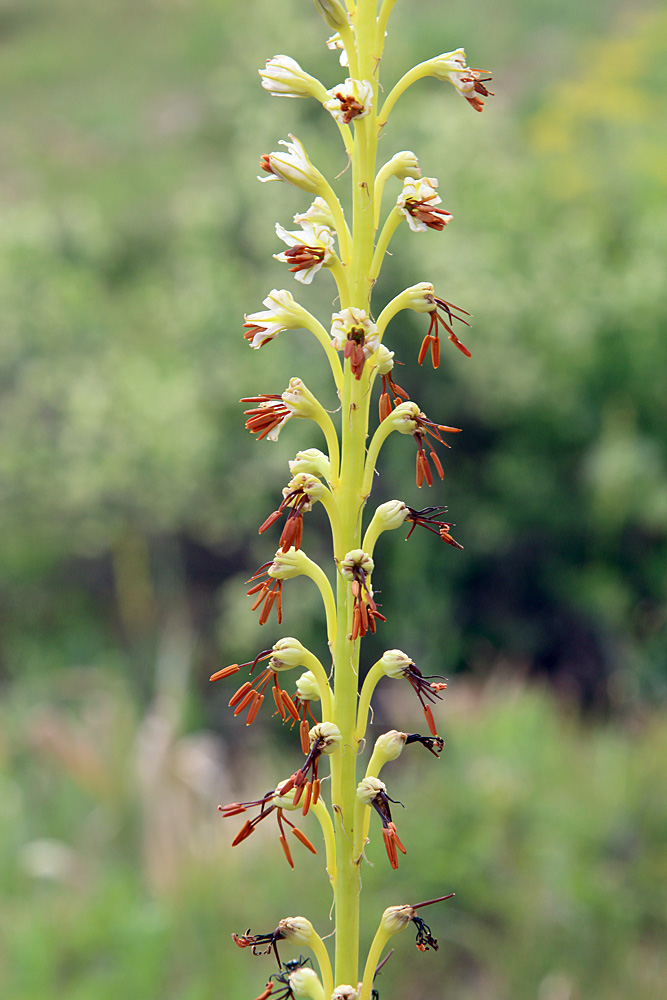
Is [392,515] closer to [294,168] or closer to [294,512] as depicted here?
[294,512]

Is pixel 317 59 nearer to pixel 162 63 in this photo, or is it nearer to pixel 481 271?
pixel 481 271

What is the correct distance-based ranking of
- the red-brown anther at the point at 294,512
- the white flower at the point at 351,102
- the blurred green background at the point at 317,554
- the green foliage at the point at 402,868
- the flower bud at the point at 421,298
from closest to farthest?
the white flower at the point at 351,102 < the red-brown anther at the point at 294,512 < the flower bud at the point at 421,298 < the green foliage at the point at 402,868 < the blurred green background at the point at 317,554

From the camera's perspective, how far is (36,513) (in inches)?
591

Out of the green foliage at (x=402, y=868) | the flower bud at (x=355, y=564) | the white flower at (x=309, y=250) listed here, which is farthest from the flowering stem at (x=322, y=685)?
the green foliage at (x=402, y=868)

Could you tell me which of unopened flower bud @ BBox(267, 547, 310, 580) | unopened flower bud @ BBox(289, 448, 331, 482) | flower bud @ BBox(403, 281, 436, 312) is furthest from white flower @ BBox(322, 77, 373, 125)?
unopened flower bud @ BBox(267, 547, 310, 580)

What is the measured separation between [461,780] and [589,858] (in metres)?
1.30

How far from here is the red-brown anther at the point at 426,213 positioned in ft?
6.89

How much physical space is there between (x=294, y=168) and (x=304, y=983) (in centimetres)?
202

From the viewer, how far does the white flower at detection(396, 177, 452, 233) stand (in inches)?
83.0

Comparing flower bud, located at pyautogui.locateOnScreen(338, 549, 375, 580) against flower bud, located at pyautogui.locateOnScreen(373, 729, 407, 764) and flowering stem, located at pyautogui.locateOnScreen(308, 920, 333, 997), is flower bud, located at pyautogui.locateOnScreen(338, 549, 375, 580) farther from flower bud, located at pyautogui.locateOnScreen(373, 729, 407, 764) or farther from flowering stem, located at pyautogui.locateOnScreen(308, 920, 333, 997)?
flowering stem, located at pyautogui.locateOnScreen(308, 920, 333, 997)

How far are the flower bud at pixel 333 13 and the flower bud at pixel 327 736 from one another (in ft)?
5.46

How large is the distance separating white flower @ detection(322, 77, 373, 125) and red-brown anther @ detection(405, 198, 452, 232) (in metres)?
0.24

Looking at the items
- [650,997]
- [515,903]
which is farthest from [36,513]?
[650,997]

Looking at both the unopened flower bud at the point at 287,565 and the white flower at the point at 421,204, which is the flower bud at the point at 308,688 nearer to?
the unopened flower bud at the point at 287,565
